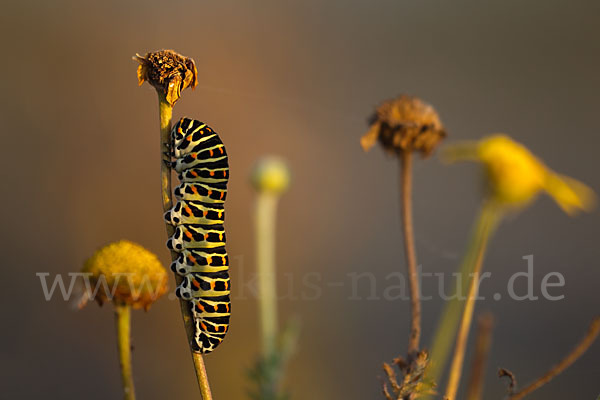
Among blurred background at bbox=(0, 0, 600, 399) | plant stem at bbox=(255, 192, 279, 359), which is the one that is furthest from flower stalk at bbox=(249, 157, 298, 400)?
blurred background at bbox=(0, 0, 600, 399)

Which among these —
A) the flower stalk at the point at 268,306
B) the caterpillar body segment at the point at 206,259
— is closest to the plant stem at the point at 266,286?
the flower stalk at the point at 268,306

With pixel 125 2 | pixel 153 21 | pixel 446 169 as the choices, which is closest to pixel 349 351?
pixel 446 169

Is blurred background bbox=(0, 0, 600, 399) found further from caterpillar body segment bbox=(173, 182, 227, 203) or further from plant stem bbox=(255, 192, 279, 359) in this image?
plant stem bbox=(255, 192, 279, 359)

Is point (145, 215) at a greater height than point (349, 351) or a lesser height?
greater

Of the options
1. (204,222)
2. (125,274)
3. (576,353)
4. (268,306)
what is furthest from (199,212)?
(576,353)

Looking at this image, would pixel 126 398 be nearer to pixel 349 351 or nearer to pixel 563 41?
pixel 349 351

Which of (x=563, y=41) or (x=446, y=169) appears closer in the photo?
(x=446, y=169)

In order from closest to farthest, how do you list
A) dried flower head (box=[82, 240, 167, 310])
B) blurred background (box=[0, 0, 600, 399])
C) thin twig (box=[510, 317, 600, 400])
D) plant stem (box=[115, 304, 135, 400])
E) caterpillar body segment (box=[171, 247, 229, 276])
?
thin twig (box=[510, 317, 600, 400]) → plant stem (box=[115, 304, 135, 400]) → dried flower head (box=[82, 240, 167, 310]) → caterpillar body segment (box=[171, 247, 229, 276]) → blurred background (box=[0, 0, 600, 399])
